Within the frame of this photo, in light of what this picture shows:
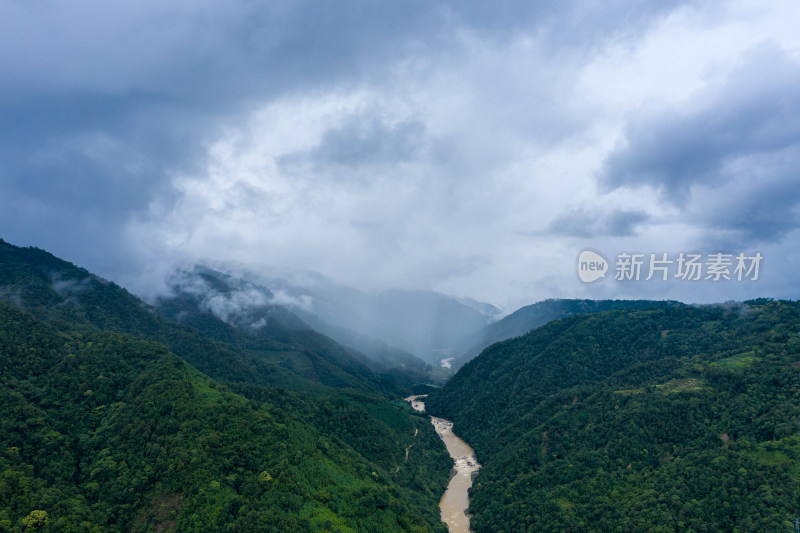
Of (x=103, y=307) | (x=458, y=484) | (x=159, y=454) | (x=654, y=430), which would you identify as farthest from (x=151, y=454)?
(x=103, y=307)

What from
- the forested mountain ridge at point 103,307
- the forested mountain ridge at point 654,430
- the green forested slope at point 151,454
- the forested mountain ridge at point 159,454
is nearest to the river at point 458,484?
the forested mountain ridge at point 654,430

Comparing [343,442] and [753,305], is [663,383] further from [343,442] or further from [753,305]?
[343,442]

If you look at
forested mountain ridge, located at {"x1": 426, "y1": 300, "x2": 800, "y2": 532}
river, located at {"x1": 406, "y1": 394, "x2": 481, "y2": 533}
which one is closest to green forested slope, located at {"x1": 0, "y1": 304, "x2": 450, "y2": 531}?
river, located at {"x1": 406, "y1": 394, "x2": 481, "y2": 533}

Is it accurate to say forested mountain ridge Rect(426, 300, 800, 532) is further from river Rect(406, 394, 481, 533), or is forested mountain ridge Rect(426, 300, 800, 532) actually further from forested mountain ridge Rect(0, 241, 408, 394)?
forested mountain ridge Rect(0, 241, 408, 394)

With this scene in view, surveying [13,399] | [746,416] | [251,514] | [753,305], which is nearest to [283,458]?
[251,514]

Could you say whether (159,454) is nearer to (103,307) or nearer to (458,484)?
(458,484)

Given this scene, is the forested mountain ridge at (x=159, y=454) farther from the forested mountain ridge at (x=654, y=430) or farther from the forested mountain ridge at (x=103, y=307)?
the forested mountain ridge at (x=103, y=307)
